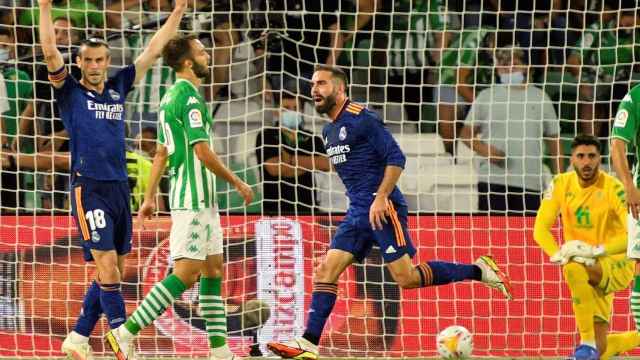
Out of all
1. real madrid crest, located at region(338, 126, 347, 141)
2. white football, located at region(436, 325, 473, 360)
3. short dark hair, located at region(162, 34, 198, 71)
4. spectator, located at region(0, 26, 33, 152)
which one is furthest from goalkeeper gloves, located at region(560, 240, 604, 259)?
spectator, located at region(0, 26, 33, 152)

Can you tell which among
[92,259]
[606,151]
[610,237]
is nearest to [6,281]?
[92,259]

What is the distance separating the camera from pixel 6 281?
969cm

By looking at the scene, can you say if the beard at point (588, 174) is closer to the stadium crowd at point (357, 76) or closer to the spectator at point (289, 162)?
the stadium crowd at point (357, 76)

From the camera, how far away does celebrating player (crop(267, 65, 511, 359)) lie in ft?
26.8

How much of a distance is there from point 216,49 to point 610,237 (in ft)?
12.7

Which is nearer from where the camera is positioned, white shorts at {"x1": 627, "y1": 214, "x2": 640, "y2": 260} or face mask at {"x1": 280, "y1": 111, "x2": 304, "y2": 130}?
white shorts at {"x1": 627, "y1": 214, "x2": 640, "y2": 260}

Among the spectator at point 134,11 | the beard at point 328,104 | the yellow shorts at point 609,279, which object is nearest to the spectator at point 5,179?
the spectator at point 134,11

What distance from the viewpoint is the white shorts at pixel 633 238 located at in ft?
25.3

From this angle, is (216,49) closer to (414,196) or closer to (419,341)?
(414,196)

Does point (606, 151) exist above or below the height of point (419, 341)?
above

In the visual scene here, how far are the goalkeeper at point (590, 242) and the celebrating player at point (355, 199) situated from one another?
40.5 inches

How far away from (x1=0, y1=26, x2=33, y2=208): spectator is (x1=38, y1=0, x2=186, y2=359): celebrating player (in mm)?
2417

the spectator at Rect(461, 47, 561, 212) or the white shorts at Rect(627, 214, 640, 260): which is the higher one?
the spectator at Rect(461, 47, 561, 212)

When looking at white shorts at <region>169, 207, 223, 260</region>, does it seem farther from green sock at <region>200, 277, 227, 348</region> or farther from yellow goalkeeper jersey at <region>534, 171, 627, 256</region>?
yellow goalkeeper jersey at <region>534, 171, 627, 256</region>
